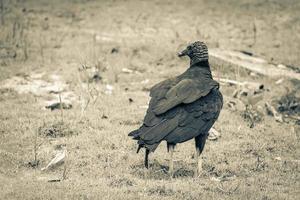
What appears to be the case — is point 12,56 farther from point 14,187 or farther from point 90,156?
point 14,187

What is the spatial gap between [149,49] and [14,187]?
8033mm

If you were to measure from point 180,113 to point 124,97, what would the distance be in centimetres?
405

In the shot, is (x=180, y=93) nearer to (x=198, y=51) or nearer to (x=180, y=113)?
(x=180, y=113)

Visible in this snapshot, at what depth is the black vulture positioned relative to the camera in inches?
257

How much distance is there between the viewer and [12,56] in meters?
12.7

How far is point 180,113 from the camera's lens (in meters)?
6.72

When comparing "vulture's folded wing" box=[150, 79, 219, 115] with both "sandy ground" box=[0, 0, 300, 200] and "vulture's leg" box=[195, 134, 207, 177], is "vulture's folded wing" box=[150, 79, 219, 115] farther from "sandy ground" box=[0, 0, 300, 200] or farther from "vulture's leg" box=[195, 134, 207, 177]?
"sandy ground" box=[0, 0, 300, 200]

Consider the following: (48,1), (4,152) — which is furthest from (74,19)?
(4,152)

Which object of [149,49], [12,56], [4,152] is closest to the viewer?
[4,152]

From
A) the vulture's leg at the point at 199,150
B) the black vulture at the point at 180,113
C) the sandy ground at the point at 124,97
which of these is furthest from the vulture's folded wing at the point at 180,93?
the sandy ground at the point at 124,97

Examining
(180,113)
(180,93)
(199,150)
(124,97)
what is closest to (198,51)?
(180,93)

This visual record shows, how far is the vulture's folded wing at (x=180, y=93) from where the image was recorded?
6691 mm

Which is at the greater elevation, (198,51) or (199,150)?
(198,51)

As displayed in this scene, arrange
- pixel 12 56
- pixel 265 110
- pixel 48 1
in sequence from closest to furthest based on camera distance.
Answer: pixel 265 110 < pixel 12 56 < pixel 48 1
